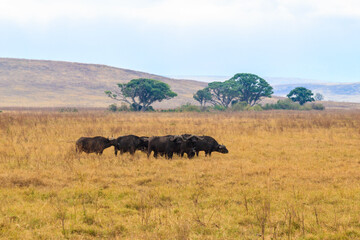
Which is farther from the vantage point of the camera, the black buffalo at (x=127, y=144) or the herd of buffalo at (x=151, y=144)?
the black buffalo at (x=127, y=144)

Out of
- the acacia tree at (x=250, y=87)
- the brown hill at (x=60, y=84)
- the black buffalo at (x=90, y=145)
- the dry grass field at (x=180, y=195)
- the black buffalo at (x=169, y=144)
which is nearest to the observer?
the dry grass field at (x=180, y=195)

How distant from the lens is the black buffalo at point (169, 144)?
45.0ft

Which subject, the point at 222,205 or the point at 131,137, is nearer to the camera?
the point at 222,205

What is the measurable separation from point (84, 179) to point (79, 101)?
100387 mm

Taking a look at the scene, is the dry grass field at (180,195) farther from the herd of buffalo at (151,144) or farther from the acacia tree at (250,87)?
the acacia tree at (250,87)

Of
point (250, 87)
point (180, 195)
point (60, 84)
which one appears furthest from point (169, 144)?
point (60, 84)

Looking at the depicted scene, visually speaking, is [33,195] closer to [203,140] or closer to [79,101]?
[203,140]

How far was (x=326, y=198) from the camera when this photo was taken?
837cm

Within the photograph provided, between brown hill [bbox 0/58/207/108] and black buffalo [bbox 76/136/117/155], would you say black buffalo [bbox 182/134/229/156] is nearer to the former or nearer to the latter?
black buffalo [bbox 76/136/117/155]

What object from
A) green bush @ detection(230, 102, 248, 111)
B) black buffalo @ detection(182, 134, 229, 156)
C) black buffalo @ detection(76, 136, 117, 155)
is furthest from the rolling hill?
black buffalo @ detection(182, 134, 229, 156)

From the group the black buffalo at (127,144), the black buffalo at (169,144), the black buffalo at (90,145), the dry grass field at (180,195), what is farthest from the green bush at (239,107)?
the black buffalo at (90,145)

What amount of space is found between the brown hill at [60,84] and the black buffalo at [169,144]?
3397 inches

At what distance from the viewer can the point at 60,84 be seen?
131750 millimetres

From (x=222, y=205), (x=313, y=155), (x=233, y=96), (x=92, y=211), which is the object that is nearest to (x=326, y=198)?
(x=222, y=205)
